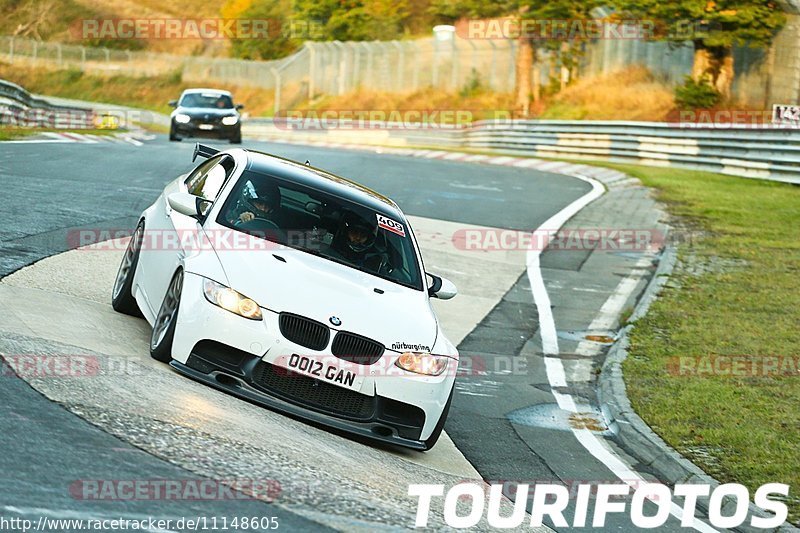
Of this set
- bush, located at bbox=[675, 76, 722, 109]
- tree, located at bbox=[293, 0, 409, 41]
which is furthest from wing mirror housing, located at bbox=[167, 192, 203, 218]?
tree, located at bbox=[293, 0, 409, 41]

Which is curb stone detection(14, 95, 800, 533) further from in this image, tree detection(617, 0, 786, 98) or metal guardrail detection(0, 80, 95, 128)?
tree detection(617, 0, 786, 98)

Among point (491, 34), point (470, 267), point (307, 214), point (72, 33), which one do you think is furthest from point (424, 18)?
point (307, 214)

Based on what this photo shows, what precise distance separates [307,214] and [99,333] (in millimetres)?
1688

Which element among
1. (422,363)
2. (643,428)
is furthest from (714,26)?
(422,363)

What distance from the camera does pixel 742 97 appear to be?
1655 inches

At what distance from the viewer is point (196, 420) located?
673cm

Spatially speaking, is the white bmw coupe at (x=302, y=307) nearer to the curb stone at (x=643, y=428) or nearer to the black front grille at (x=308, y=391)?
the black front grille at (x=308, y=391)

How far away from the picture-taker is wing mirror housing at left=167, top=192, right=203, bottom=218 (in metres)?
8.69

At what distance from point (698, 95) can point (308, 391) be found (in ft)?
122

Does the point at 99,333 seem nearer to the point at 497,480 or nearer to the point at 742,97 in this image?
the point at 497,480

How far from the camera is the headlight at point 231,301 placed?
24.9 ft

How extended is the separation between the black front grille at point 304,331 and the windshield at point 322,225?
3.56 ft

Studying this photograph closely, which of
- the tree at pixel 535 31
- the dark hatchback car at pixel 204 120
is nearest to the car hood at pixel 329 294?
the dark hatchback car at pixel 204 120

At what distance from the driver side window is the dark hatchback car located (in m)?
24.5
